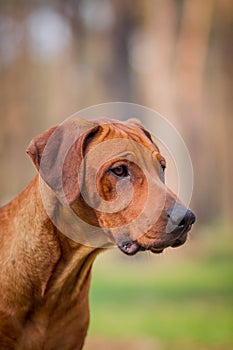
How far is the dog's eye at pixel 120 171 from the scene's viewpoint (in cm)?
321

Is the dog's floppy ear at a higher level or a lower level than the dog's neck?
higher

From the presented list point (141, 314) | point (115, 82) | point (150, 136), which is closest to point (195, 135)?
point (115, 82)

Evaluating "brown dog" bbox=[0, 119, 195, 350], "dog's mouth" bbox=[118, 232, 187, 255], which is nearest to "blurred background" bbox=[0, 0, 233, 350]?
"brown dog" bbox=[0, 119, 195, 350]

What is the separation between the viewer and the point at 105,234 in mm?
3316

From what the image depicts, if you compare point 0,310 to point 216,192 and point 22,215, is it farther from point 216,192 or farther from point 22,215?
point 216,192

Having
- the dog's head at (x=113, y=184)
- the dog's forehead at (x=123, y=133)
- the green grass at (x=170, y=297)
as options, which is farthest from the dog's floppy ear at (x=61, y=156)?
the green grass at (x=170, y=297)

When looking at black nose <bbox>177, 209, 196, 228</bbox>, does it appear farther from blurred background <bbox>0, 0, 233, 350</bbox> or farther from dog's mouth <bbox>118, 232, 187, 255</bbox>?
blurred background <bbox>0, 0, 233, 350</bbox>

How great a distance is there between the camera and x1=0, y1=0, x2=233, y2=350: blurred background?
39.6ft

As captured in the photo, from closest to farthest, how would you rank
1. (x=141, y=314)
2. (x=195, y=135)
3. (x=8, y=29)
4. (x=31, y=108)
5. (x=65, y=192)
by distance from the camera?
1. (x=65, y=192)
2. (x=141, y=314)
3. (x=195, y=135)
4. (x=8, y=29)
5. (x=31, y=108)

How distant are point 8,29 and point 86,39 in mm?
1714

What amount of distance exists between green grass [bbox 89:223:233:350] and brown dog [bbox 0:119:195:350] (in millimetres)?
4032

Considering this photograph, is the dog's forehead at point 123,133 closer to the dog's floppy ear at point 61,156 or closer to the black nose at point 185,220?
the dog's floppy ear at point 61,156

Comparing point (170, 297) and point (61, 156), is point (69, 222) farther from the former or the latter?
point (170, 297)

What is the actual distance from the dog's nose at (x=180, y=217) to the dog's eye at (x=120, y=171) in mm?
311
